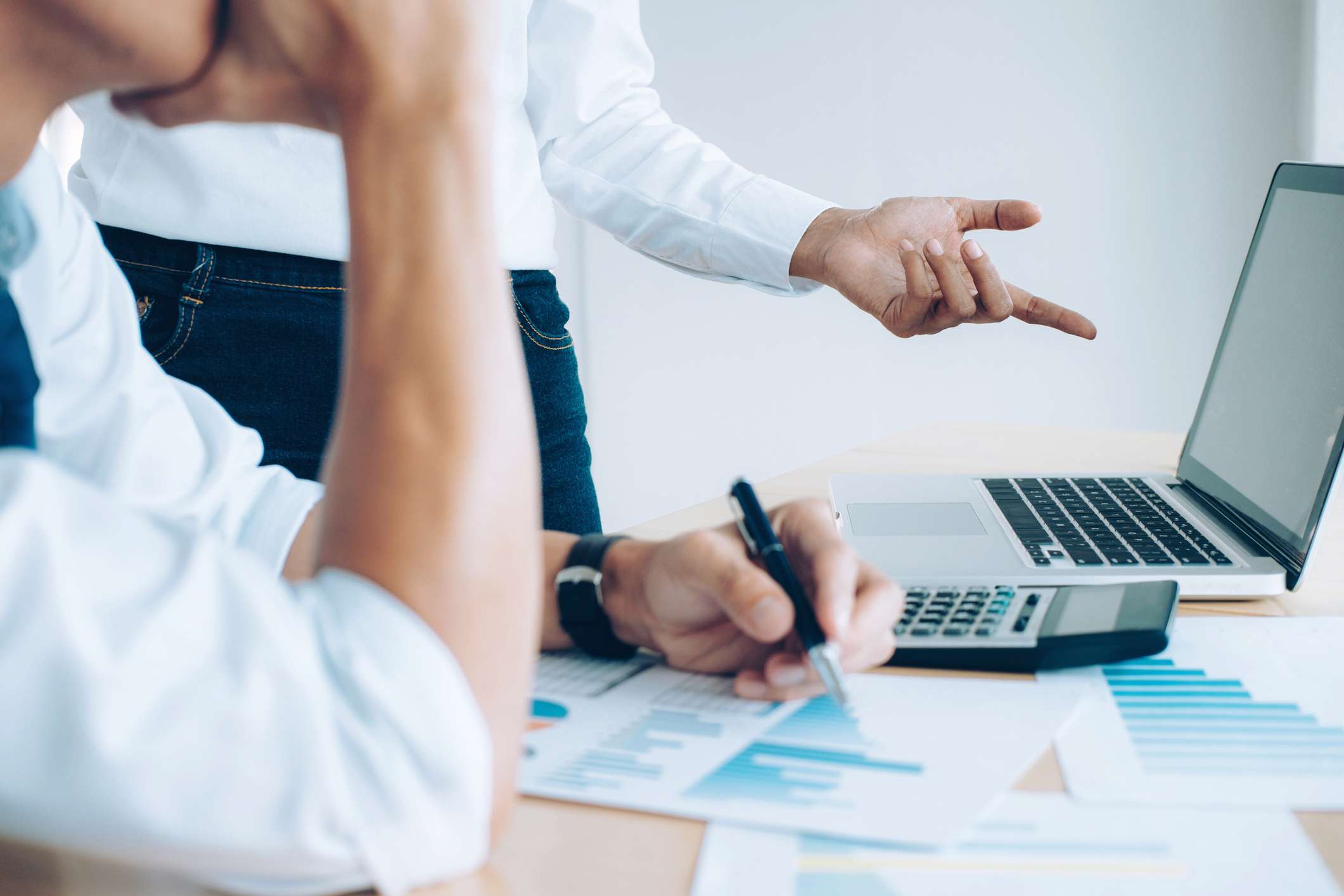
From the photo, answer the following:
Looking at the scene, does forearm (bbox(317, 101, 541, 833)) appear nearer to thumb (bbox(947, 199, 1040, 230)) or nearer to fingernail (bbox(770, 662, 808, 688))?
fingernail (bbox(770, 662, 808, 688))

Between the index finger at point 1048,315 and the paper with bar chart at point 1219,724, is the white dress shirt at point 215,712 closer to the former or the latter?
the paper with bar chart at point 1219,724

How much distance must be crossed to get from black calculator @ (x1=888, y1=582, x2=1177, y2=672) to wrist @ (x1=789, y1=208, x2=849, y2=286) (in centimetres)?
56

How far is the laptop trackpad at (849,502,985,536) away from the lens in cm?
91

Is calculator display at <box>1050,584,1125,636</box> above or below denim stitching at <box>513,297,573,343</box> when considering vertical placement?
below

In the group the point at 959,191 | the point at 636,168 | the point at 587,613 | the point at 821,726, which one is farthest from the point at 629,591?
the point at 959,191

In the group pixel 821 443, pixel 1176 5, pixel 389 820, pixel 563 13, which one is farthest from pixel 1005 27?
pixel 389 820

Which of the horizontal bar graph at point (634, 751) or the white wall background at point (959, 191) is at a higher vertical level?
the white wall background at point (959, 191)

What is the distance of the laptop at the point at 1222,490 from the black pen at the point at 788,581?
174mm

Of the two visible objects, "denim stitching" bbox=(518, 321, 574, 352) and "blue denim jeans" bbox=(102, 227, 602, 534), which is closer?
"blue denim jeans" bbox=(102, 227, 602, 534)

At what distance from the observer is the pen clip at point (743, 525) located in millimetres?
632

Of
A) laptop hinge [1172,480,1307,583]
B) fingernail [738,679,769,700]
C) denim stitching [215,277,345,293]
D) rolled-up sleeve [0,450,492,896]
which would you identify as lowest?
fingernail [738,679,769,700]

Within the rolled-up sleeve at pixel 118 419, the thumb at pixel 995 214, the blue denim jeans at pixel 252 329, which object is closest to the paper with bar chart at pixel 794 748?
the rolled-up sleeve at pixel 118 419

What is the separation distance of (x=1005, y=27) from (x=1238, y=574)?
6.65ft

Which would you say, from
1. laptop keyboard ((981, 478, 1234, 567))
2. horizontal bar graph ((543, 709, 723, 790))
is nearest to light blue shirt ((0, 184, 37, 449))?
horizontal bar graph ((543, 709, 723, 790))
